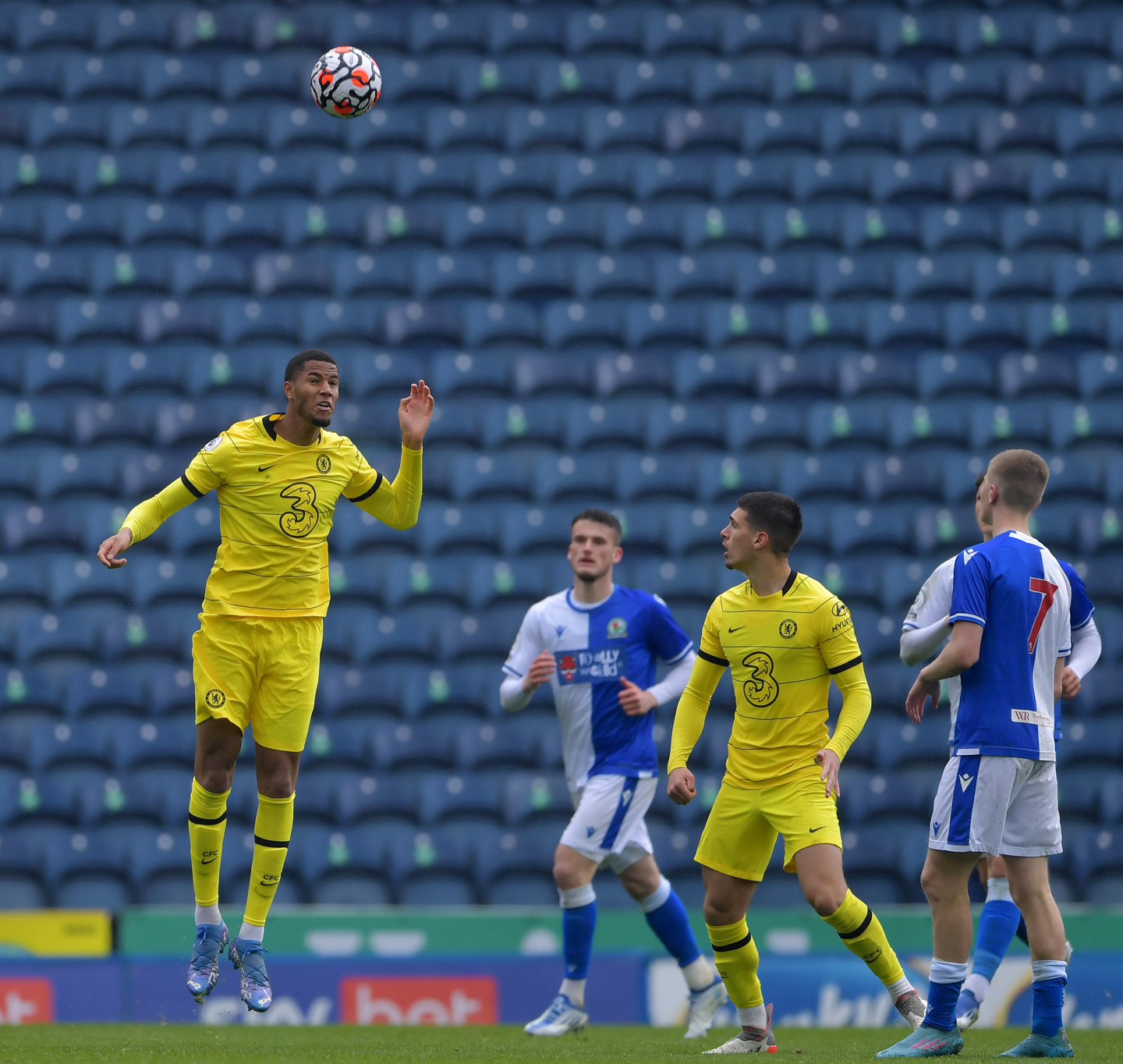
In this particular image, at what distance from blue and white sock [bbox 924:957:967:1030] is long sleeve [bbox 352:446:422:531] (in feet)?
9.62

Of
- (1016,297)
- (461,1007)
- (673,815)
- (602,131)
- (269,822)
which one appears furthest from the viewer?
(602,131)

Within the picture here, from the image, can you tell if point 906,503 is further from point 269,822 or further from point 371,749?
point 269,822

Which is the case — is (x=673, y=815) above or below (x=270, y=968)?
above

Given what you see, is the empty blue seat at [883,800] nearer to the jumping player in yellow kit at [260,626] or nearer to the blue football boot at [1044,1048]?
the blue football boot at [1044,1048]

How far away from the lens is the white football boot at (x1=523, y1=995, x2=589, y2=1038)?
7328 mm

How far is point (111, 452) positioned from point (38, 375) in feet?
4.12

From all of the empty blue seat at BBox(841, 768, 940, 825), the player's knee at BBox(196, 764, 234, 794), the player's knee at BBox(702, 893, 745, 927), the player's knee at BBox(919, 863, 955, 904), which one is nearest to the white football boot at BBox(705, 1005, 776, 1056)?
the player's knee at BBox(702, 893, 745, 927)

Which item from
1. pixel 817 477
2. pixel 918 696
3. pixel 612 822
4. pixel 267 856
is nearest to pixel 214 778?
pixel 267 856

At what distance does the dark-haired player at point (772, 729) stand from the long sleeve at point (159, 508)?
2293mm

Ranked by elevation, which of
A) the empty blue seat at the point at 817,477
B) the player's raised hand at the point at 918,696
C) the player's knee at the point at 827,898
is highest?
the empty blue seat at the point at 817,477

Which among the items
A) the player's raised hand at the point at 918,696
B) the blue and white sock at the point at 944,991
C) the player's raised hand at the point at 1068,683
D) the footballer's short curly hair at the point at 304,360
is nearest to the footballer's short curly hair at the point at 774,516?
the player's raised hand at the point at 918,696

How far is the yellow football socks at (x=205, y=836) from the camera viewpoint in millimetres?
6348

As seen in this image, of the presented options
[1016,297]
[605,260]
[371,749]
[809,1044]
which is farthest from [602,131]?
[809,1044]

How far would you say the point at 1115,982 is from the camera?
8617 mm
